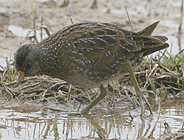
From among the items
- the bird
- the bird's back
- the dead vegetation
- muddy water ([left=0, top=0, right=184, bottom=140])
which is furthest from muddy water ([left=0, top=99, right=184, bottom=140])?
the bird's back

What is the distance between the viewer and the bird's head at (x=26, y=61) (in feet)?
19.0

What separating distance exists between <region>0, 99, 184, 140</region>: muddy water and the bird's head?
663mm

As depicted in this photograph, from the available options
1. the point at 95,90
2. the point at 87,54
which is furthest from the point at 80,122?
the point at 95,90

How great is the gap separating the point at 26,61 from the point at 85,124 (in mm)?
1249

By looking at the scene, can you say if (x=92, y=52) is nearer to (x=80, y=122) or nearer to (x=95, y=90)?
(x=80, y=122)

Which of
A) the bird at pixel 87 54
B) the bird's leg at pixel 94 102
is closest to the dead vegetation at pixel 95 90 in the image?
the bird's leg at pixel 94 102

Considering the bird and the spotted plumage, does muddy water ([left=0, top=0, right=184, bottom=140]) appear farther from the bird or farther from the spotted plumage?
the spotted plumage

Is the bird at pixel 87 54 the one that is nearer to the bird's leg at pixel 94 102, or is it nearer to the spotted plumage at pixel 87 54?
the spotted plumage at pixel 87 54

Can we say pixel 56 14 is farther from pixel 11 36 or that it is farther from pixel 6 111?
pixel 6 111

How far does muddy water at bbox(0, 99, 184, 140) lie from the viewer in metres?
5.12

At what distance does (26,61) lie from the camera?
5.82 meters

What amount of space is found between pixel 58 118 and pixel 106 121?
27.8 inches

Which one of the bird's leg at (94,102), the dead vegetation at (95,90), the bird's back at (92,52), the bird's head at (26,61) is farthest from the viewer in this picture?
the dead vegetation at (95,90)

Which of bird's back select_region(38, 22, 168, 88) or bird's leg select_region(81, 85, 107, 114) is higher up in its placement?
bird's back select_region(38, 22, 168, 88)
